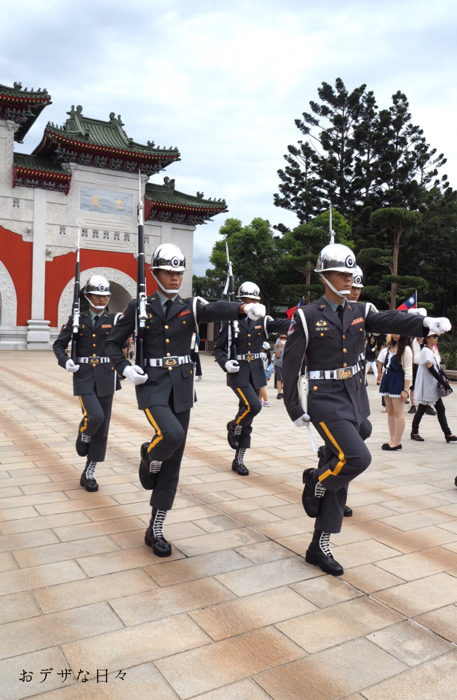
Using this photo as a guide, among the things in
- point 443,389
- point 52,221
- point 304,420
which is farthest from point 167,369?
point 52,221

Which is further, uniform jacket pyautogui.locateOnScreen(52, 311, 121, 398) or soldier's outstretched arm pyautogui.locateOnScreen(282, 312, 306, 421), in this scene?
uniform jacket pyautogui.locateOnScreen(52, 311, 121, 398)

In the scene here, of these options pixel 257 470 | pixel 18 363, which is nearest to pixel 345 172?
pixel 18 363

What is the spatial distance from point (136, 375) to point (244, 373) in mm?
2686

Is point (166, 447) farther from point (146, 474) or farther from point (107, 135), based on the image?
point (107, 135)

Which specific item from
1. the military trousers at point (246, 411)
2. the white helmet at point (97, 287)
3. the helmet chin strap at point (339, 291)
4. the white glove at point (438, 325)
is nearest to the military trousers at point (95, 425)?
the white helmet at point (97, 287)

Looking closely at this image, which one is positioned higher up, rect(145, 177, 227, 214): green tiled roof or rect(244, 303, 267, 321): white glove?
rect(145, 177, 227, 214): green tiled roof

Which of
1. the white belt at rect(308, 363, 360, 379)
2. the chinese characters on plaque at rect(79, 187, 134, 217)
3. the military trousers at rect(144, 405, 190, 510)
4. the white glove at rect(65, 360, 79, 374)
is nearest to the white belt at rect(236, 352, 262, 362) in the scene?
the white glove at rect(65, 360, 79, 374)

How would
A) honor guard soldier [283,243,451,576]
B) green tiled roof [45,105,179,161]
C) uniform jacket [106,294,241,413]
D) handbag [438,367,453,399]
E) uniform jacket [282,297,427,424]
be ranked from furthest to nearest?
green tiled roof [45,105,179,161]
handbag [438,367,453,399]
uniform jacket [106,294,241,413]
uniform jacket [282,297,427,424]
honor guard soldier [283,243,451,576]

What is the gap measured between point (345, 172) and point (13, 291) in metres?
26.1

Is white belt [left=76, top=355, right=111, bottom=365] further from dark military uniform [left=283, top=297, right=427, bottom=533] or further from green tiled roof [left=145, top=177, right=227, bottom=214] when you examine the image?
green tiled roof [left=145, top=177, right=227, bottom=214]

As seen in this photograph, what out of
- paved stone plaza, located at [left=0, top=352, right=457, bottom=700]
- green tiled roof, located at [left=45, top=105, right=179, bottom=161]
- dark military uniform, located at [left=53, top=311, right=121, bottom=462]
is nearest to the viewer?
paved stone plaza, located at [left=0, top=352, right=457, bottom=700]

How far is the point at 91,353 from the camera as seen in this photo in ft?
19.0

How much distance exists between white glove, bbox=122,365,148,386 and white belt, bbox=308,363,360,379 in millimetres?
1130

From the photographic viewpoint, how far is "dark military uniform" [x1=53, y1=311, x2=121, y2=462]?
5562mm
